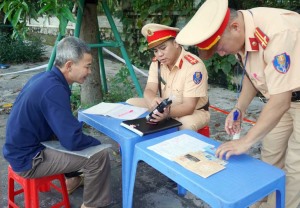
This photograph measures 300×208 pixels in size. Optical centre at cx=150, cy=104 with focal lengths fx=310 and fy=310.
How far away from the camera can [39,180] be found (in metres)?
2.10

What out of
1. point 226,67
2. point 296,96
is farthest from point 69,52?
point 226,67

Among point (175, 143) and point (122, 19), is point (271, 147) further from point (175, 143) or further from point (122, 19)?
point (122, 19)

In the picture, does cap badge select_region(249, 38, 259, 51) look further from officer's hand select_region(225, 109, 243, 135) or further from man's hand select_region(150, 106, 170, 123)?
man's hand select_region(150, 106, 170, 123)

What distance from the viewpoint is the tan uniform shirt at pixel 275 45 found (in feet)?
5.17

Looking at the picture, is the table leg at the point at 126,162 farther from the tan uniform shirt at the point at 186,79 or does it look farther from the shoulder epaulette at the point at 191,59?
the shoulder epaulette at the point at 191,59

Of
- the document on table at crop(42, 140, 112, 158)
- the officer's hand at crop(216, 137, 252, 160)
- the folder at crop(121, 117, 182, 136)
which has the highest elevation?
the officer's hand at crop(216, 137, 252, 160)

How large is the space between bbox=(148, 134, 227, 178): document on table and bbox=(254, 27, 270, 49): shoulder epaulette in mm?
645

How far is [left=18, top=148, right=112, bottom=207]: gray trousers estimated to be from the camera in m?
2.05

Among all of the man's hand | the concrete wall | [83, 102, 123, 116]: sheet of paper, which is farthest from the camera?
the concrete wall

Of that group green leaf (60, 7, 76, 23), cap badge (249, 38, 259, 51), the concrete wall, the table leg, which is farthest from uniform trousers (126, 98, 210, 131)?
the concrete wall

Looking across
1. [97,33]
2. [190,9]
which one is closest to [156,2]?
[190,9]

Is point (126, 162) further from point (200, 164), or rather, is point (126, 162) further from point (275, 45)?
point (275, 45)

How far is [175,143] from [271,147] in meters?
0.72

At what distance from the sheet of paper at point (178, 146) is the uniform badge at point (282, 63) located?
1.91ft
